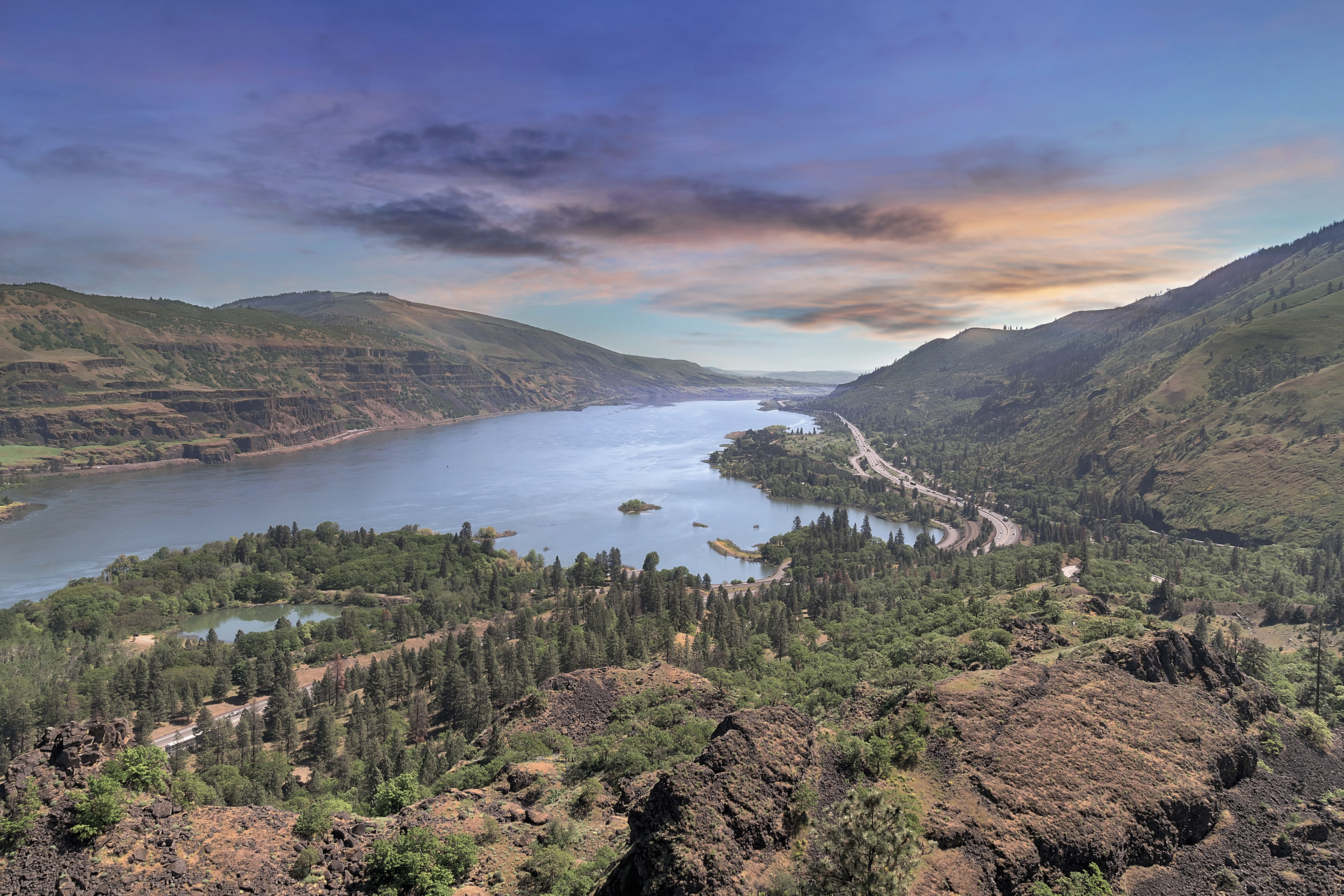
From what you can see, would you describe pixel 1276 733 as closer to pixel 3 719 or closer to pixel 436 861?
pixel 436 861

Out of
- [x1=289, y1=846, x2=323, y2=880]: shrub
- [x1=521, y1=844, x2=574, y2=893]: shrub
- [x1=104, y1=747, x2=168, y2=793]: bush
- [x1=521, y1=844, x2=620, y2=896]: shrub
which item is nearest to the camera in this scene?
[x1=289, y1=846, x2=323, y2=880]: shrub

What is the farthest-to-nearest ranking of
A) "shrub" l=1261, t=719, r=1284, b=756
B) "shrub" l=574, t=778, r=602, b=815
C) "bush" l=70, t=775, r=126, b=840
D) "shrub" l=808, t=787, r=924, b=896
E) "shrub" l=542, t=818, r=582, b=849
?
1. "shrub" l=1261, t=719, r=1284, b=756
2. "shrub" l=574, t=778, r=602, b=815
3. "shrub" l=542, t=818, r=582, b=849
4. "bush" l=70, t=775, r=126, b=840
5. "shrub" l=808, t=787, r=924, b=896

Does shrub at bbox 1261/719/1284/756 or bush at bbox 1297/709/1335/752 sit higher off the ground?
shrub at bbox 1261/719/1284/756

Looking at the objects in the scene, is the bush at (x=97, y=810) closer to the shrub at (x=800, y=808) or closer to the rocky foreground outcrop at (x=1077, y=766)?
the shrub at (x=800, y=808)

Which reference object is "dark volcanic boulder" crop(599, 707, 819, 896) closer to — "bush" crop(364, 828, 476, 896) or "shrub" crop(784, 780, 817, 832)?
"shrub" crop(784, 780, 817, 832)

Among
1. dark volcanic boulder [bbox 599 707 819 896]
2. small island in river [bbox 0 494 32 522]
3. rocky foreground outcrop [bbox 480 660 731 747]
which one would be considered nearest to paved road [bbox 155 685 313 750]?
rocky foreground outcrop [bbox 480 660 731 747]

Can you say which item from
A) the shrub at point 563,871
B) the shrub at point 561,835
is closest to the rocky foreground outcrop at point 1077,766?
the shrub at point 563,871

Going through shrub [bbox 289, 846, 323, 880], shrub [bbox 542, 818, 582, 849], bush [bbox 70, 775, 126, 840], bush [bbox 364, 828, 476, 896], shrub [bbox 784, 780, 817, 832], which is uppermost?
bush [bbox 70, 775, 126, 840]
